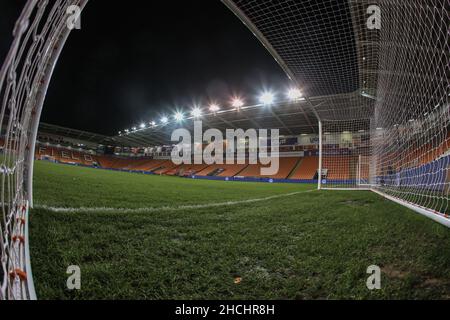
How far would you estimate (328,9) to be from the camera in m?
3.80

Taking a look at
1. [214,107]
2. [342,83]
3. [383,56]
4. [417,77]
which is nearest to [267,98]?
[214,107]

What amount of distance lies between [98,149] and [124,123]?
58.7 feet

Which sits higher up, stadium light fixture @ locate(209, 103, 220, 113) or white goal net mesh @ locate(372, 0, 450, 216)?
stadium light fixture @ locate(209, 103, 220, 113)

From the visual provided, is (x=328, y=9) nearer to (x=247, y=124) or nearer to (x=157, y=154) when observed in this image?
(x=247, y=124)

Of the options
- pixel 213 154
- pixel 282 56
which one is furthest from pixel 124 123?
pixel 282 56

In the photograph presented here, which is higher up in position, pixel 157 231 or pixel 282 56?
pixel 282 56

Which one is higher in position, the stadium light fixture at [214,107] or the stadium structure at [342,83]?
the stadium light fixture at [214,107]

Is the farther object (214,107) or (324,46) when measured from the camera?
(214,107)

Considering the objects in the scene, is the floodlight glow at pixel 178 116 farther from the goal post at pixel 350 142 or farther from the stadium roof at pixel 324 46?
the stadium roof at pixel 324 46

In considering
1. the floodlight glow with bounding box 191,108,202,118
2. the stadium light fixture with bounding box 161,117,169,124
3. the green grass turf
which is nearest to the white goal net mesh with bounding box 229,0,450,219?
the green grass turf

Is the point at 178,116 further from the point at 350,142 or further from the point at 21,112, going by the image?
the point at 21,112

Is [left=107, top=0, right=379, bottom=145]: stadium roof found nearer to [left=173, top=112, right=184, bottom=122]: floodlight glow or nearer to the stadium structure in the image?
the stadium structure

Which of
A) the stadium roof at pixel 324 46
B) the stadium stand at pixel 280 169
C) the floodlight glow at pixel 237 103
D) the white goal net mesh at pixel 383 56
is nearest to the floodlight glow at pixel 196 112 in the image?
the floodlight glow at pixel 237 103

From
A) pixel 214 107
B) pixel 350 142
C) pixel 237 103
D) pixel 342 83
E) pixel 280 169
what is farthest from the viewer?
pixel 280 169
